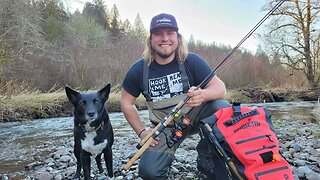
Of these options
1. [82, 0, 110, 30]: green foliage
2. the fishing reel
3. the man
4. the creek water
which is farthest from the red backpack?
[82, 0, 110, 30]: green foliage

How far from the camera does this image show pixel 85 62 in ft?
57.0

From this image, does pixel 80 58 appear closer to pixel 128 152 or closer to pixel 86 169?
pixel 128 152

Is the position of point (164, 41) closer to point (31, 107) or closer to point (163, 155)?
point (163, 155)

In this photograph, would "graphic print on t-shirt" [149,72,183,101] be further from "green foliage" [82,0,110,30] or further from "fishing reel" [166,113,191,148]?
"green foliage" [82,0,110,30]

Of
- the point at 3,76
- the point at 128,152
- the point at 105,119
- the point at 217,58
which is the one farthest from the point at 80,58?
the point at 105,119

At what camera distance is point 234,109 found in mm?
2441

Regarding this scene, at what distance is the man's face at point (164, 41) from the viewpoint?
338 centimetres

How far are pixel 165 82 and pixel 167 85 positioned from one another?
41 mm

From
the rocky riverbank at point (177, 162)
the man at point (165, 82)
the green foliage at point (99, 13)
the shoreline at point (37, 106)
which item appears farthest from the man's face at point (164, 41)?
the green foliage at point (99, 13)

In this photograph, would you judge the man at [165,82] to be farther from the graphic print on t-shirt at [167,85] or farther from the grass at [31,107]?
the grass at [31,107]

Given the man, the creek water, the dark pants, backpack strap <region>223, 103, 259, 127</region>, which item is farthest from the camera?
the creek water

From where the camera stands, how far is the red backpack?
82.5 inches

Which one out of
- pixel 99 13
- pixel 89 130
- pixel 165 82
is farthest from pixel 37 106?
pixel 99 13

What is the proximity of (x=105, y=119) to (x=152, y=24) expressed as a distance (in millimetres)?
1338
